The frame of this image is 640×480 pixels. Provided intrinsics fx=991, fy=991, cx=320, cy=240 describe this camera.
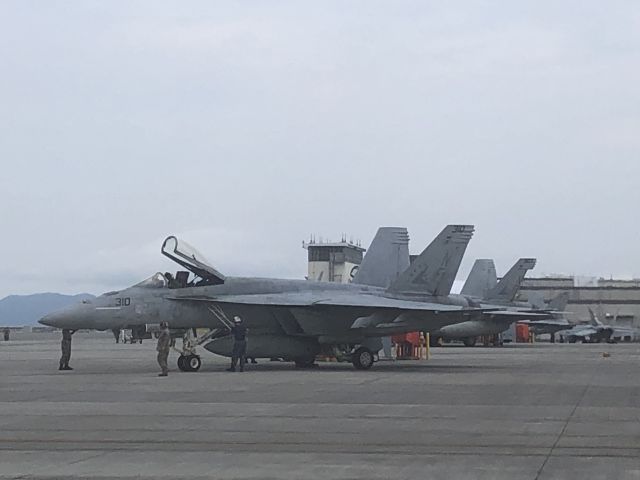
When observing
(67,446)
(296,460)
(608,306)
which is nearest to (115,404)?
(67,446)

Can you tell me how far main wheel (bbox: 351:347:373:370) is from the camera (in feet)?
88.1

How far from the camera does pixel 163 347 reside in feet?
77.5

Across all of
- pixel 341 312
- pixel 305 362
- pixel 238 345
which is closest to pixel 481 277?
pixel 305 362

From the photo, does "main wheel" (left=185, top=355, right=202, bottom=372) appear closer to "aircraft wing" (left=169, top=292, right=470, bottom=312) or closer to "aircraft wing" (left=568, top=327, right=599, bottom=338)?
"aircraft wing" (left=169, top=292, right=470, bottom=312)

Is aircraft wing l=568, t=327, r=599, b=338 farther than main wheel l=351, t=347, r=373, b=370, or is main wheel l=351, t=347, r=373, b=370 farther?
aircraft wing l=568, t=327, r=599, b=338

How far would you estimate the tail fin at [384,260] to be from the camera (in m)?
30.6

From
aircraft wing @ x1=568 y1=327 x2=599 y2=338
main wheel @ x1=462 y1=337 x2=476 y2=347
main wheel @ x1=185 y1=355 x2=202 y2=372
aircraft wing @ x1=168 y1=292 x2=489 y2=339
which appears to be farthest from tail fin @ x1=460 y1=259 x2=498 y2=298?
main wheel @ x1=185 y1=355 x2=202 y2=372

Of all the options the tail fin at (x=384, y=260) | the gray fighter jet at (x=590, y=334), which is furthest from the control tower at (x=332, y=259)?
the tail fin at (x=384, y=260)

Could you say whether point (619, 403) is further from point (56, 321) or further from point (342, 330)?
point (56, 321)

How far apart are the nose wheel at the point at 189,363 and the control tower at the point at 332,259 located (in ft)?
171

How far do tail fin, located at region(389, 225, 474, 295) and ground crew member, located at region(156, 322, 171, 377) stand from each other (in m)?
7.10

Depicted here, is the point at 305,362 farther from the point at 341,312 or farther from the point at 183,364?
the point at 183,364

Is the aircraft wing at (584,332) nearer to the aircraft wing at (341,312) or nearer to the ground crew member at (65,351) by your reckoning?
the aircraft wing at (341,312)

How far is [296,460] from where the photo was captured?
31.6 feet
